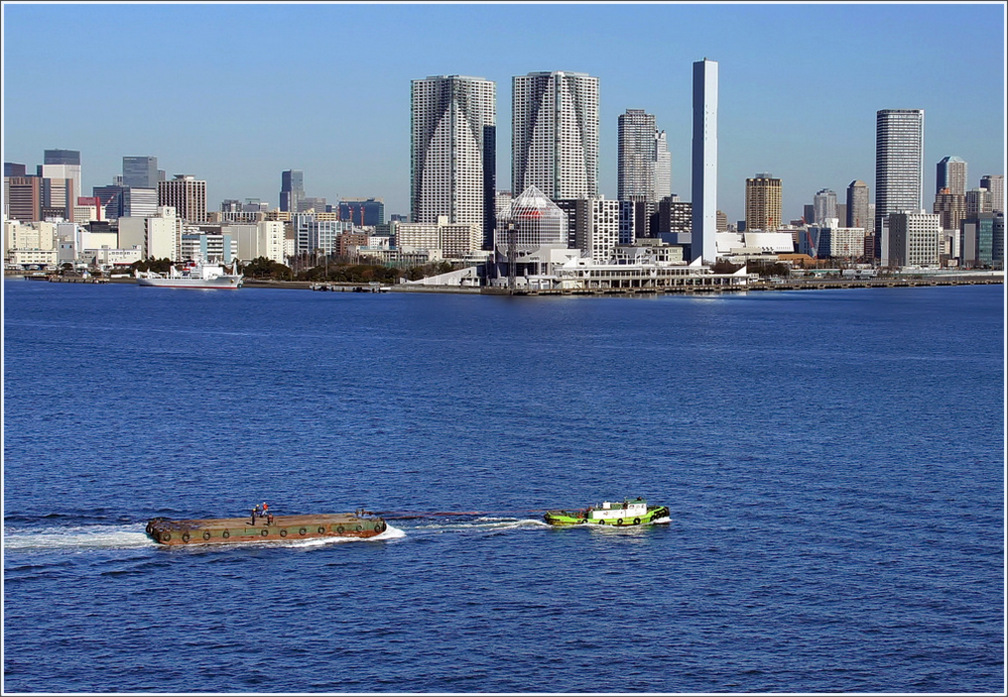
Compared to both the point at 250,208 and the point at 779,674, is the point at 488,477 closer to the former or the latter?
the point at 779,674

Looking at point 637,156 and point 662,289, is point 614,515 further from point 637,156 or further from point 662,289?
point 637,156

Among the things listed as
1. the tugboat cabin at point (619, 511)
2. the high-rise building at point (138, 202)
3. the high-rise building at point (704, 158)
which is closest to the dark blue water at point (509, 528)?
the tugboat cabin at point (619, 511)

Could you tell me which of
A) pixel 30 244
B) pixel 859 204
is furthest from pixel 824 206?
pixel 30 244

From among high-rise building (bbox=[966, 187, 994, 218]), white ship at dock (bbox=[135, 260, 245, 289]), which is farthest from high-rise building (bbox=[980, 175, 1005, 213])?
white ship at dock (bbox=[135, 260, 245, 289])

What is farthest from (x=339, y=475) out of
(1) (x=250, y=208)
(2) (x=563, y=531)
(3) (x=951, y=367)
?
(1) (x=250, y=208)

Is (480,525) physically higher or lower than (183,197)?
lower
